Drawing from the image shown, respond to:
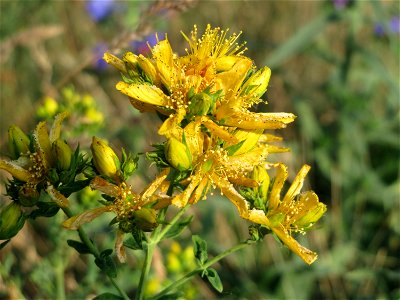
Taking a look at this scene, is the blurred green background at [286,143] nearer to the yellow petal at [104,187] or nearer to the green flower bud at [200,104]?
the yellow petal at [104,187]

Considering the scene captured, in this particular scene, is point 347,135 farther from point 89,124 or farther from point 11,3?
point 11,3

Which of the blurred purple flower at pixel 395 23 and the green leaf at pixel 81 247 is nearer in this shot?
the green leaf at pixel 81 247

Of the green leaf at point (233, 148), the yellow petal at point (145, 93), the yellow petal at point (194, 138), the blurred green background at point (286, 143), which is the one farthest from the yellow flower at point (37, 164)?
the blurred green background at point (286, 143)

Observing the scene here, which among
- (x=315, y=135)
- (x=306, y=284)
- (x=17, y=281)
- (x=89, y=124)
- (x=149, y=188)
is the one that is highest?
(x=149, y=188)

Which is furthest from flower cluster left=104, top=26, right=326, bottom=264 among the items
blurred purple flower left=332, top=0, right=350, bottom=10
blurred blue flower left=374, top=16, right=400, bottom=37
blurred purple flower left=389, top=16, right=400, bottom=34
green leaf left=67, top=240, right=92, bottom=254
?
blurred purple flower left=389, top=16, right=400, bottom=34

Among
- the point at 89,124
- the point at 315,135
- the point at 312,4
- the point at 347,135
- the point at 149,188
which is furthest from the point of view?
the point at 312,4

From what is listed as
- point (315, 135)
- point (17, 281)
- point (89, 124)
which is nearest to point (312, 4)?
point (315, 135)

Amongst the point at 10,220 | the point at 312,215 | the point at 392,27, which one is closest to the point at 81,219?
the point at 10,220
